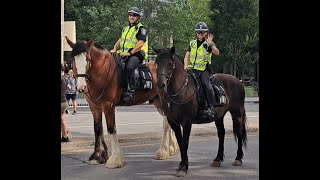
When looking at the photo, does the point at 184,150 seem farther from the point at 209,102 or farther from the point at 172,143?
the point at 172,143

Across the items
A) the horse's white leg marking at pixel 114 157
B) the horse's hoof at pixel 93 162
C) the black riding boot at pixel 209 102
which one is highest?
the black riding boot at pixel 209 102

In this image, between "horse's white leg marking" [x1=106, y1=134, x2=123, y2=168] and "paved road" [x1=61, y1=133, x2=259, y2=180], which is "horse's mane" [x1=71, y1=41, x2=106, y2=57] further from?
"paved road" [x1=61, y1=133, x2=259, y2=180]

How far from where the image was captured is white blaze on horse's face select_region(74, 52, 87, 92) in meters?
7.95

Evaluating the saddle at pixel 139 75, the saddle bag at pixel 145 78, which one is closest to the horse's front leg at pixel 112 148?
the saddle at pixel 139 75

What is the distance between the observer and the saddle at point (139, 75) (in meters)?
8.98

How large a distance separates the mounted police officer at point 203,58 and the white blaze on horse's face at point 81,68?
189 cm

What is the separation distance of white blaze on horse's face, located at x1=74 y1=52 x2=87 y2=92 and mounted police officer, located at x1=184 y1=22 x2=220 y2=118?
74.5 inches

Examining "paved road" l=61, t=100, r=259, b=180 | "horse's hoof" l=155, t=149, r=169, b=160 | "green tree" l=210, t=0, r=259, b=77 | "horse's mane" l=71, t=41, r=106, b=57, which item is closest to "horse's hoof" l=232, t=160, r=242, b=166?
"paved road" l=61, t=100, r=259, b=180

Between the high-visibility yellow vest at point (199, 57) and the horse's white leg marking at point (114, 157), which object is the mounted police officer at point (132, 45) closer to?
the horse's white leg marking at point (114, 157)
